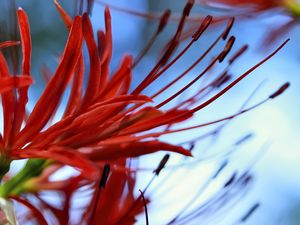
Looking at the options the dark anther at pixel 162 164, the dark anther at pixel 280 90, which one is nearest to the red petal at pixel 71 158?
the dark anther at pixel 162 164

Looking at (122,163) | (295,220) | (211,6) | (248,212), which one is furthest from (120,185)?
(295,220)

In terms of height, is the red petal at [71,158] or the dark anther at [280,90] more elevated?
the dark anther at [280,90]

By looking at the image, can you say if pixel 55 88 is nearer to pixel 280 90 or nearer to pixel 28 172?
pixel 28 172

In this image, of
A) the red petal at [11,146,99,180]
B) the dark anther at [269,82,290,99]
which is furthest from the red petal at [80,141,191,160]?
the dark anther at [269,82,290,99]

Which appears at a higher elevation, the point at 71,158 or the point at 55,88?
the point at 55,88

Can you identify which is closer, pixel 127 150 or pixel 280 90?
pixel 127 150

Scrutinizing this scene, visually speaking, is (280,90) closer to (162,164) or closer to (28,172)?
(162,164)

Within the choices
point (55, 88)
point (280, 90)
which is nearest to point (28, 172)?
point (55, 88)

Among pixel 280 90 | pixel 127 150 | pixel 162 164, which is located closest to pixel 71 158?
pixel 127 150

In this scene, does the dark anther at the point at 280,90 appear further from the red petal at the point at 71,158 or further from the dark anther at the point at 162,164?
the red petal at the point at 71,158

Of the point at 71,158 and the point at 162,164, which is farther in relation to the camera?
the point at 162,164

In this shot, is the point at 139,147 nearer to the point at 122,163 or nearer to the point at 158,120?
the point at 158,120
